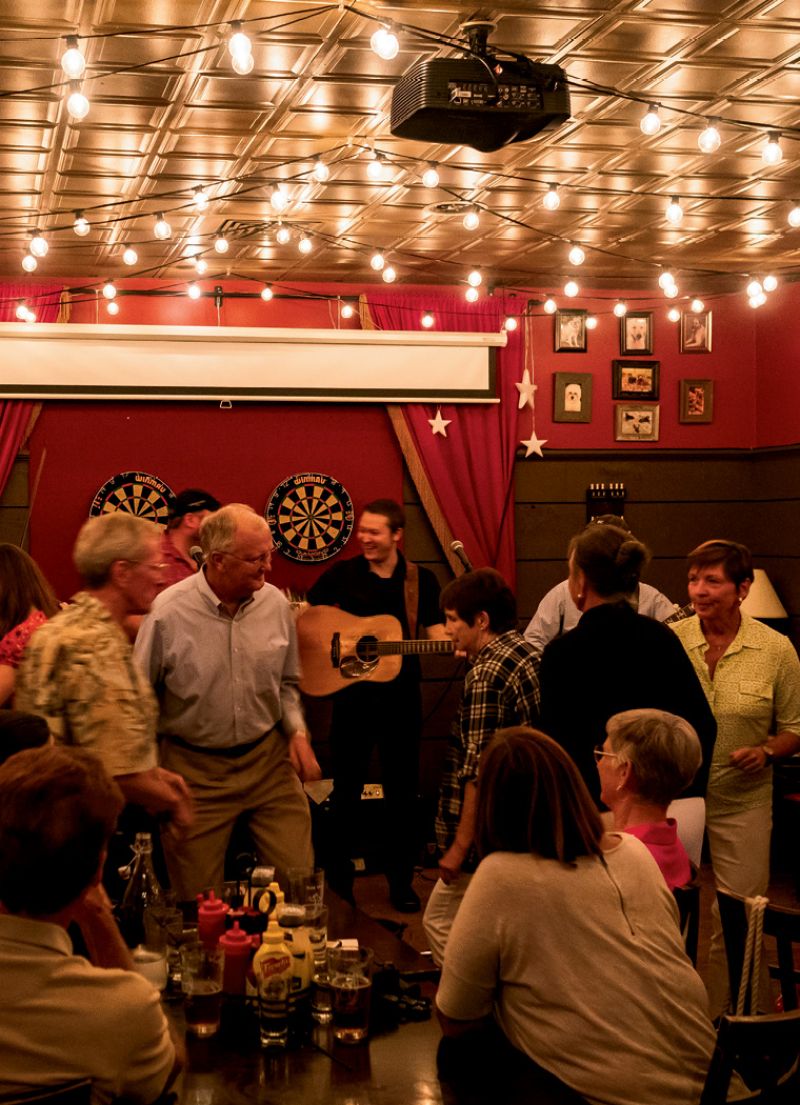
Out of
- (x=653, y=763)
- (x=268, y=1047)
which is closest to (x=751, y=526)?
(x=653, y=763)

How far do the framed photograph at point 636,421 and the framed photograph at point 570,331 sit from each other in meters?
0.48

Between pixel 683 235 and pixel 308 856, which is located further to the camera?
pixel 683 235

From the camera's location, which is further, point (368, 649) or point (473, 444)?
point (473, 444)

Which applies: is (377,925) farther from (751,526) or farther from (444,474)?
(751,526)

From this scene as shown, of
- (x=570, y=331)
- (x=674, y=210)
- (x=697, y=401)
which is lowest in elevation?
(x=697, y=401)

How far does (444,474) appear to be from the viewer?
7.73 m

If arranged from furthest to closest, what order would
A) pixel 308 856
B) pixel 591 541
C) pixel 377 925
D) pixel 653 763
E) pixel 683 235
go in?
pixel 683 235 < pixel 308 856 < pixel 591 541 < pixel 377 925 < pixel 653 763

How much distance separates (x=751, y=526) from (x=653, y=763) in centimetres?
558

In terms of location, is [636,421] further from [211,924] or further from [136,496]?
[211,924]

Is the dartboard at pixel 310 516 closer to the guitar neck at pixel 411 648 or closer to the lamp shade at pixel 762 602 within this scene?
the guitar neck at pixel 411 648

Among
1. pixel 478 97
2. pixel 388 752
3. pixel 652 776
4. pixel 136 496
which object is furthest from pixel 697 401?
pixel 652 776

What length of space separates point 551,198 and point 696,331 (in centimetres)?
273

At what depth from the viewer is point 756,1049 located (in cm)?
213

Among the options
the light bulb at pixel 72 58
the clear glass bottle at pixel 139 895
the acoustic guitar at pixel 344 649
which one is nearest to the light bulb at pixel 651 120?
the light bulb at pixel 72 58
